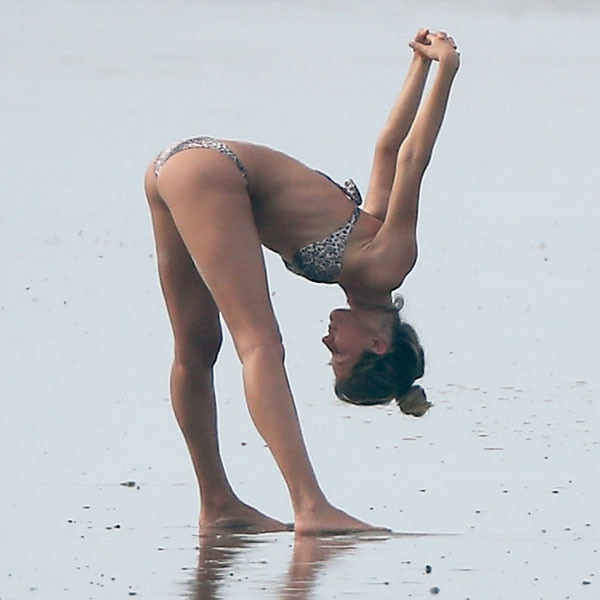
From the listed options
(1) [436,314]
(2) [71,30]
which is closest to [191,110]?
(2) [71,30]

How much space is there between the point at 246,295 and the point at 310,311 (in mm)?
3353

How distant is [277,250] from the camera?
573cm

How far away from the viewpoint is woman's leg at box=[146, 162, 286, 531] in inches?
225

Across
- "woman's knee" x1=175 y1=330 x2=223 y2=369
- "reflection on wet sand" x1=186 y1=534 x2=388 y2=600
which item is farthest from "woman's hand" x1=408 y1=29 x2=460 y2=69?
"reflection on wet sand" x1=186 y1=534 x2=388 y2=600

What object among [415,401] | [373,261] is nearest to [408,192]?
[373,261]

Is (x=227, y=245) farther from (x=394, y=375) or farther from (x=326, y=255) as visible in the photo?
(x=394, y=375)

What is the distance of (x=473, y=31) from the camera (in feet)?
54.3

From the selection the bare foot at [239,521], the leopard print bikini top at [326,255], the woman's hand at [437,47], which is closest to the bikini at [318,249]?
the leopard print bikini top at [326,255]

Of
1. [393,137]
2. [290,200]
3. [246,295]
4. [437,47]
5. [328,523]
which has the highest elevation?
[437,47]

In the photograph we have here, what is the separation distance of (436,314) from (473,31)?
26.8ft

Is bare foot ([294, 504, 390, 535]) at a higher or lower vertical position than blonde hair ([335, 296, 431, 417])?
lower

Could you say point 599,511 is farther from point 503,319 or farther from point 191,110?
point 191,110

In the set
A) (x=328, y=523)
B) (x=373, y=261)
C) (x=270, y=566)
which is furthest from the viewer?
(x=373, y=261)

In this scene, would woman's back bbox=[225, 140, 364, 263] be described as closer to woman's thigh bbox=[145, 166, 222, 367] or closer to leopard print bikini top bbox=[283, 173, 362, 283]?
leopard print bikini top bbox=[283, 173, 362, 283]
